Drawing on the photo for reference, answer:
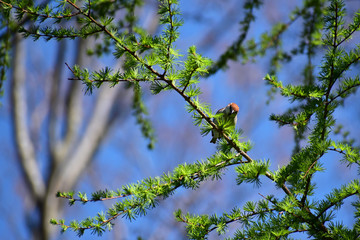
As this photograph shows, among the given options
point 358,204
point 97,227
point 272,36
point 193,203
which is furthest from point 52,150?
point 358,204

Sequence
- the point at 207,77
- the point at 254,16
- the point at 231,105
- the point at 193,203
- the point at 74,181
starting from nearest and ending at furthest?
the point at 207,77, the point at 254,16, the point at 231,105, the point at 74,181, the point at 193,203

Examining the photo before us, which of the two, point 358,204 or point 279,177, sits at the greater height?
point 279,177

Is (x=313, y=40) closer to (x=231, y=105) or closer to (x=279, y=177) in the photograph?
(x=231, y=105)

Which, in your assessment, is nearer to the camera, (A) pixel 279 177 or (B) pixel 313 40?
(A) pixel 279 177

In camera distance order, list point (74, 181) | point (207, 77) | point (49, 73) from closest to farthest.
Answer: point (207, 77) < point (74, 181) < point (49, 73)

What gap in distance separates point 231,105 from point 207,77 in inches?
18.1

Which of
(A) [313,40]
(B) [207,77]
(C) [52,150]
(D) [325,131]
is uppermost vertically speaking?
(C) [52,150]

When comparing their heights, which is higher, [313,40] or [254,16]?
[254,16]

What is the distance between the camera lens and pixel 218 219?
1162 millimetres

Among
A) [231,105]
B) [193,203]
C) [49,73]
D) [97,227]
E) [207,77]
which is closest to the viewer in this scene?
[97,227]

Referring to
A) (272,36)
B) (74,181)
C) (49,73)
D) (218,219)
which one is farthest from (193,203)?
(218,219)

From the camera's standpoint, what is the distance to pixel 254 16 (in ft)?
6.91

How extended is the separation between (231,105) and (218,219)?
121cm

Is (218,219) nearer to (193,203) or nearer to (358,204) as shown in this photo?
(358,204)
